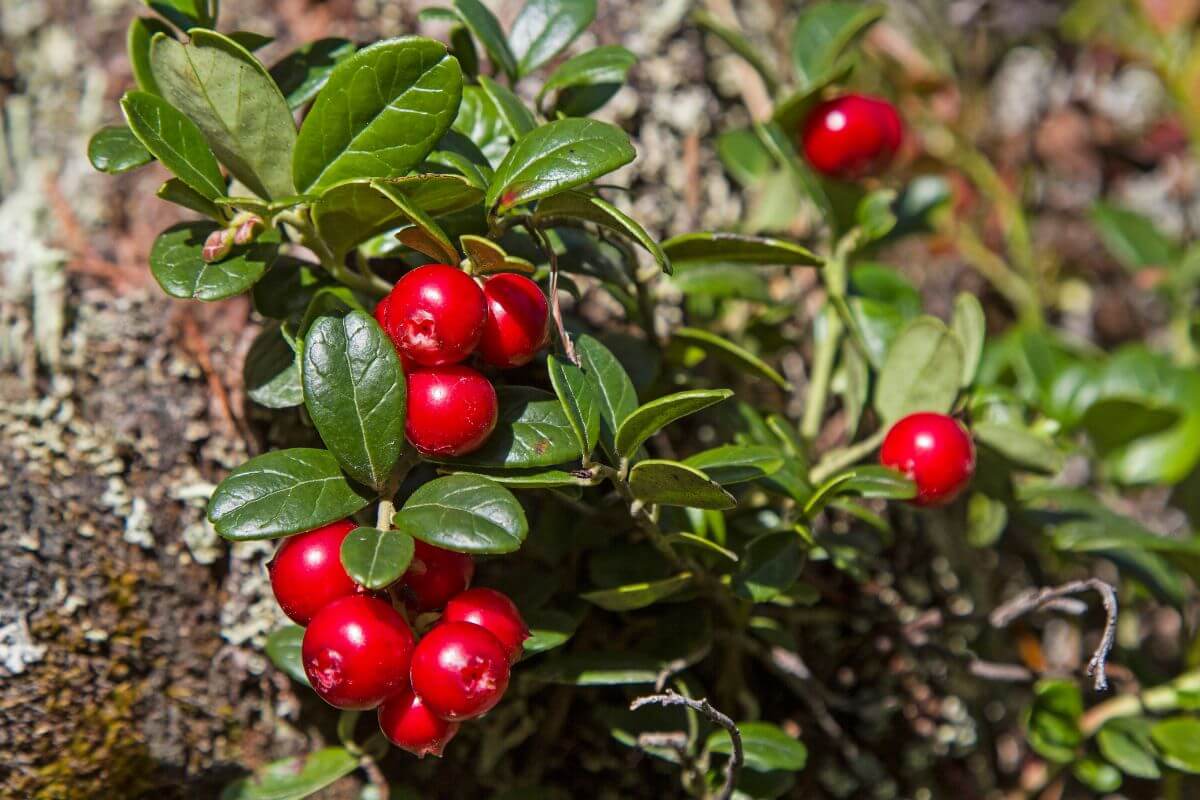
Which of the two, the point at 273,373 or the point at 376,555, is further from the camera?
the point at 273,373

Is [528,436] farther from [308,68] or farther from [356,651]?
[308,68]

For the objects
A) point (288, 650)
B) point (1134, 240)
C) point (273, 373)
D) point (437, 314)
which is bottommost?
point (288, 650)

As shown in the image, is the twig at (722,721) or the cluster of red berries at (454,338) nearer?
the cluster of red berries at (454,338)

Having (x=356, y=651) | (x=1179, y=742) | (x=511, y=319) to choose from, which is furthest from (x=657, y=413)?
(x=1179, y=742)

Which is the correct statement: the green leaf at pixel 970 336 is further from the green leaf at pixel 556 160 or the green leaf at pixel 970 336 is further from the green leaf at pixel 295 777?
the green leaf at pixel 295 777

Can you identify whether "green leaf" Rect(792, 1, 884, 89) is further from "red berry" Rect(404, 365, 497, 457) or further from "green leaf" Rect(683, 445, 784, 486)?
"red berry" Rect(404, 365, 497, 457)

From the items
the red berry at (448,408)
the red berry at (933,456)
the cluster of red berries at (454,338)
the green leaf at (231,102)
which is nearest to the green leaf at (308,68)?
the green leaf at (231,102)

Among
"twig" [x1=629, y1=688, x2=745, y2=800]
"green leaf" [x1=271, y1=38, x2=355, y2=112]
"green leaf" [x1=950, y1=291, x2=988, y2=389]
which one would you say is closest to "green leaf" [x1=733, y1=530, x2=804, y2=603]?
"twig" [x1=629, y1=688, x2=745, y2=800]
